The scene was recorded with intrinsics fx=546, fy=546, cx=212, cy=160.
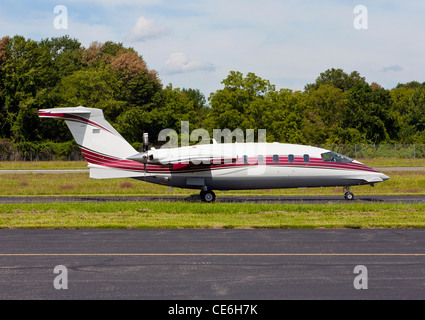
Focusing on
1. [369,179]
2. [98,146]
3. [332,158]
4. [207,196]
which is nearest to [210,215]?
[207,196]

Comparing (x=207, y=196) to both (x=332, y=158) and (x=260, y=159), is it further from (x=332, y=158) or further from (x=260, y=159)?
(x=332, y=158)

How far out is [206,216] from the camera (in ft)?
70.3

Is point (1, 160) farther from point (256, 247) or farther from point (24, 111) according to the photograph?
point (256, 247)

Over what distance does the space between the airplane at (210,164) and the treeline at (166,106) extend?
4153cm

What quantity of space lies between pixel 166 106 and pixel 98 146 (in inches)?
2097

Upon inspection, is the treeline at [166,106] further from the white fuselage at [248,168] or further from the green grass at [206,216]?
the green grass at [206,216]

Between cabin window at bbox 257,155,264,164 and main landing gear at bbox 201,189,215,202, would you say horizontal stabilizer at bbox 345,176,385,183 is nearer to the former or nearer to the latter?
cabin window at bbox 257,155,264,164

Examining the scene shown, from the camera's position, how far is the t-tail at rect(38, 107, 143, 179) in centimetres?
2862

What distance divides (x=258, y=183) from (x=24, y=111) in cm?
5679

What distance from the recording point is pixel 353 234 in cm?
1688

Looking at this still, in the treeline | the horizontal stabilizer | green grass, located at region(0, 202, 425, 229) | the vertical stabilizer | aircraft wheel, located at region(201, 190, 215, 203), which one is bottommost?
green grass, located at region(0, 202, 425, 229)

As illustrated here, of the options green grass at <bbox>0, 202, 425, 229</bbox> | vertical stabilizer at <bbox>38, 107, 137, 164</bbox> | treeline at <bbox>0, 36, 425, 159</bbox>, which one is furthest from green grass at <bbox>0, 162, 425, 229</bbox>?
treeline at <bbox>0, 36, 425, 159</bbox>

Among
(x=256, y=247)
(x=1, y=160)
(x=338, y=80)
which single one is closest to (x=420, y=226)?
(x=256, y=247)

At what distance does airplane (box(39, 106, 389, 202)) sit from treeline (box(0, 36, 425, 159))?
4153cm
